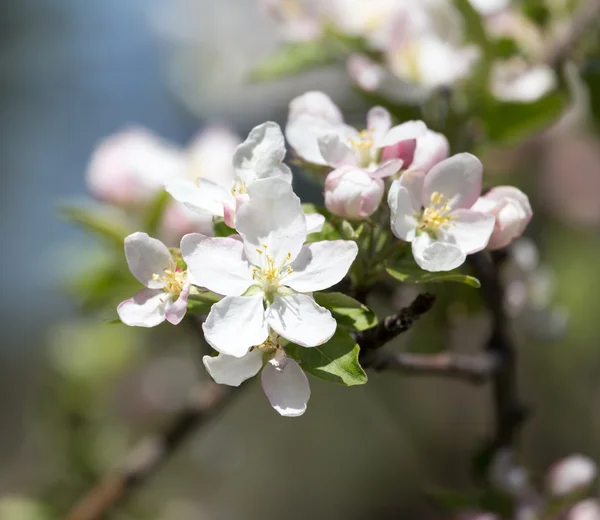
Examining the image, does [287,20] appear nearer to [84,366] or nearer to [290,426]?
[84,366]

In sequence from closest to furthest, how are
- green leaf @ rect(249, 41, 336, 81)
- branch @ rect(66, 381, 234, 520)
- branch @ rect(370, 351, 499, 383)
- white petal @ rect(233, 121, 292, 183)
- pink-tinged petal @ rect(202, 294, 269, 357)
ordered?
pink-tinged petal @ rect(202, 294, 269, 357) → white petal @ rect(233, 121, 292, 183) → branch @ rect(370, 351, 499, 383) → green leaf @ rect(249, 41, 336, 81) → branch @ rect(66, 381, 234, 520)

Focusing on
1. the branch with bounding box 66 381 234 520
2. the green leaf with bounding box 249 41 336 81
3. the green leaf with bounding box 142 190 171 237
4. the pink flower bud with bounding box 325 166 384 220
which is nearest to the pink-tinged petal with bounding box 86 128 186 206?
the green leaf with bounding box 142 190 171 237

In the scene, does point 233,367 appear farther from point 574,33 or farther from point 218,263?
point 574,33

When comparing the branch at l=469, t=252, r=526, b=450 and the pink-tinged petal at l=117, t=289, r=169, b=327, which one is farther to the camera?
the branch at l=469, t=252, r=526, b=450

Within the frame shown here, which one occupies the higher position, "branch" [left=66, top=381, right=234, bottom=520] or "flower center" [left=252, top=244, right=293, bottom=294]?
"flower center" [left=252, top=244, right=293, bottom=294]

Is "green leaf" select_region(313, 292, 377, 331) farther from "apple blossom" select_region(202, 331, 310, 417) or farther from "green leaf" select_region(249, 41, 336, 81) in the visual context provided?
"green leaf" select_region(249, 41, 336, 81)

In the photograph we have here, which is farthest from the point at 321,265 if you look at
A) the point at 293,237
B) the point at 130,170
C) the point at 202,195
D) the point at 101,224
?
the point at 130,170

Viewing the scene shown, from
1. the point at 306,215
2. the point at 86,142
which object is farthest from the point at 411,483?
the point at 86,142
